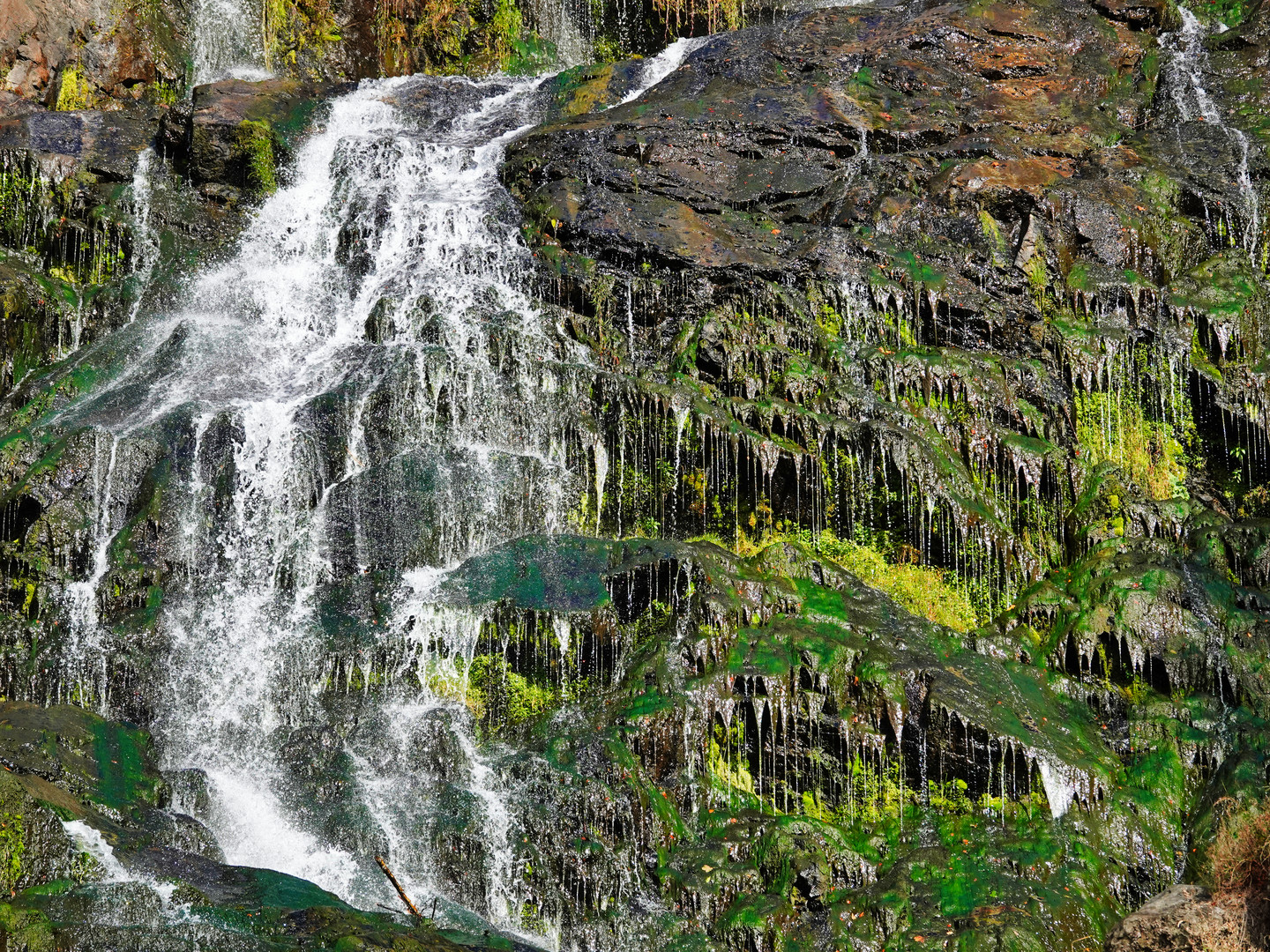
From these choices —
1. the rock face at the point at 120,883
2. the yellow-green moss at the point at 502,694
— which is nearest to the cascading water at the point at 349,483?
the yellow-green moss at the point at 502,694

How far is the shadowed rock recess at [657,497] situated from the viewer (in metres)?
11.5

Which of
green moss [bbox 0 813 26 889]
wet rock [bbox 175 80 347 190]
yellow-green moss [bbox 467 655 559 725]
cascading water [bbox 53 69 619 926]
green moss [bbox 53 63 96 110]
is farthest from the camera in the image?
green moss [bbox 53 63 96 110]

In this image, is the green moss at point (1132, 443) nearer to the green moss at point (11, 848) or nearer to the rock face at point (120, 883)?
the rock face at point (120, 883)

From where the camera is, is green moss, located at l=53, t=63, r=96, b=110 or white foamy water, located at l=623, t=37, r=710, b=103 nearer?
white foamy water, located at l=623, t=37, r=710, b=103

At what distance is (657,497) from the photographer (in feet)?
50.8

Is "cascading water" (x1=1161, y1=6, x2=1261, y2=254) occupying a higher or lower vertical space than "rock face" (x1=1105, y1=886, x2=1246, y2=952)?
higher

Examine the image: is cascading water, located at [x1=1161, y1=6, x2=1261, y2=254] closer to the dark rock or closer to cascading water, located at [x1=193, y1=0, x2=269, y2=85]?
cascading water, located at [x1=193, y1=0, x2=269, y2=85]

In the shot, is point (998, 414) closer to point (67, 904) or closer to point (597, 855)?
point (597, 855)

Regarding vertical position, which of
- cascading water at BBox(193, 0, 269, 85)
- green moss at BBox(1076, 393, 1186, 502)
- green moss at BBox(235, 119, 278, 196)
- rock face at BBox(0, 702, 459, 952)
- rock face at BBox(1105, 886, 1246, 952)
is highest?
cascading water at BBox(193, 0, 269, 85)

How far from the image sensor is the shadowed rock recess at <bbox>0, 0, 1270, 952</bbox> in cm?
1154

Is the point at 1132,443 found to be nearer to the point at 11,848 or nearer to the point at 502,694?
the point at 502,694

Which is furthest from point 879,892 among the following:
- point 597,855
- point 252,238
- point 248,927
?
point 252,238

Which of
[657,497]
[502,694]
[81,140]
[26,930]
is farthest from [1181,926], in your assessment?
[81,140]

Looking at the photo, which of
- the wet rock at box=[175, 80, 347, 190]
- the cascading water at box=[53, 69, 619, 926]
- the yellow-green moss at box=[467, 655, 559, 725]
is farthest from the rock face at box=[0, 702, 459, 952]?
the wet rock at box=[175, 80, 347, 190]
